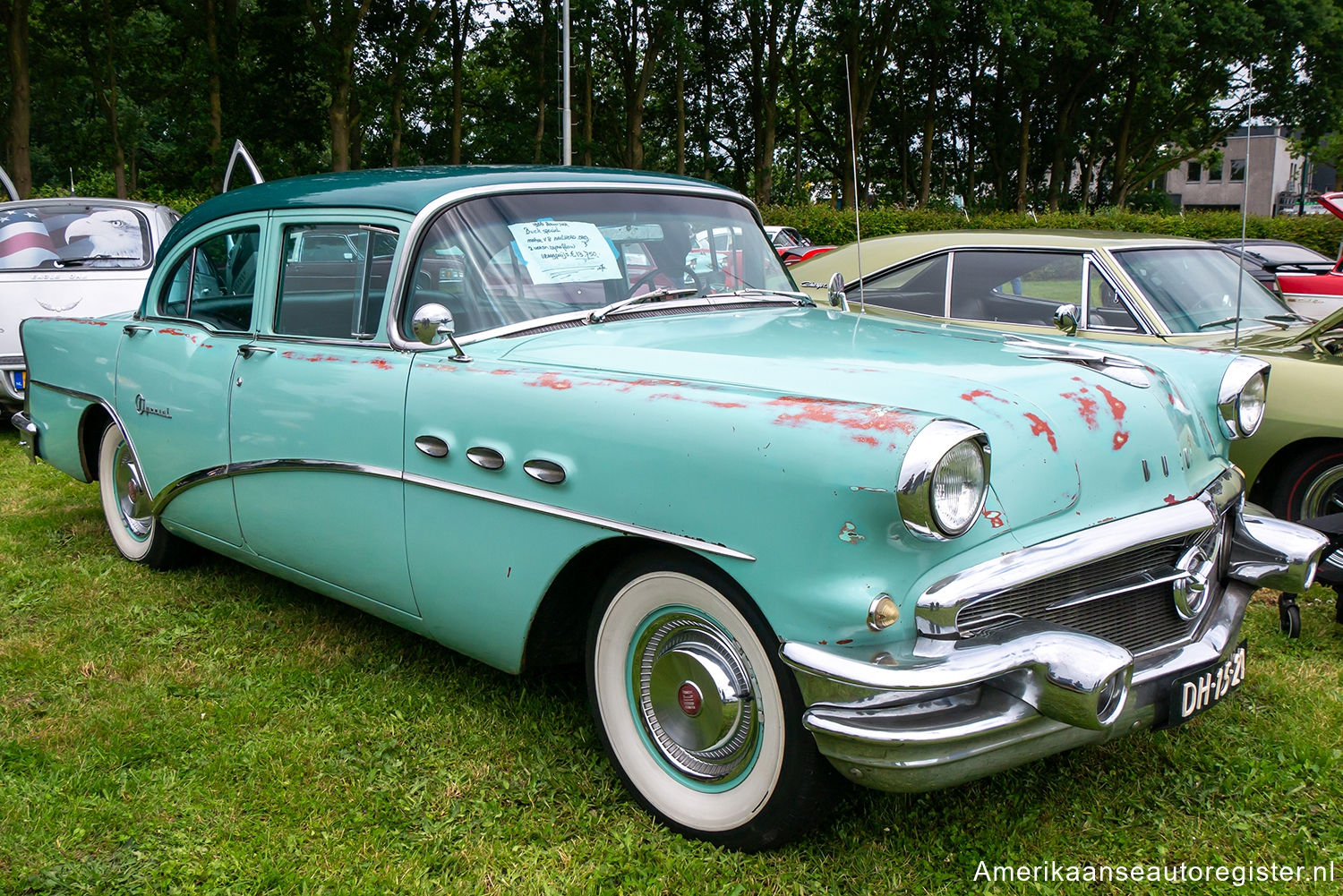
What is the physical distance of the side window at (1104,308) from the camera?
520 centimetres

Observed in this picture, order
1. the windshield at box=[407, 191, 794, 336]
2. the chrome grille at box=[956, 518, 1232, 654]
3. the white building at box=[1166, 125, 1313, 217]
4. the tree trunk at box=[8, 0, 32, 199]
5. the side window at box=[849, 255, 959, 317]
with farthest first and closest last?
the white building at box=[1166, 125, 1313, 217], the tree trunk at box=[8, 0, 32, 199], the side window at box=[849, 255, 959, 317], the windshield at box=[407, 191, 794, 336], the chrome grille at box=[956, 518, 1232, 654]

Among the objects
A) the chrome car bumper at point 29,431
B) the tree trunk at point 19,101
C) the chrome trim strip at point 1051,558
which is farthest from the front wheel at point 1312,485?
the tree trunk at point 19,101

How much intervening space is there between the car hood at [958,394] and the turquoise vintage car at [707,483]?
1 centimetres

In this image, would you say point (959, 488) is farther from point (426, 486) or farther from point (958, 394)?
point (426, 486)

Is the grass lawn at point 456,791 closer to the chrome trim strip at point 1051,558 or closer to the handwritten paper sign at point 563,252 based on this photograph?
the chrome trim strip at point 1051,558

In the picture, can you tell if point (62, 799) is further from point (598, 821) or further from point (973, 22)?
point (973, 22)

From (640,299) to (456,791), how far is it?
1.47 meters

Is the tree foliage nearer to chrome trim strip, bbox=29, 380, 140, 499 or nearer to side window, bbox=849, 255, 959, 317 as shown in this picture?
chrome trim strip, bbox=29, 380, 140, 499

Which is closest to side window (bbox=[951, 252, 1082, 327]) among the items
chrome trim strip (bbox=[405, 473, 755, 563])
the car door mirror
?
the car door mirror

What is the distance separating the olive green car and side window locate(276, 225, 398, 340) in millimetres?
1732

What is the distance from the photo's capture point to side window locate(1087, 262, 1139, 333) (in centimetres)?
520

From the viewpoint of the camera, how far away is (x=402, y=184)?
329cm

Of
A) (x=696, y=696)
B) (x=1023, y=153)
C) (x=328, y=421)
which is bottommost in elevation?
(x=696, y=696)

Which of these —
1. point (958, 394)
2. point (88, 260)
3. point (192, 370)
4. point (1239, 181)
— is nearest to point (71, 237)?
point (88, 260)
